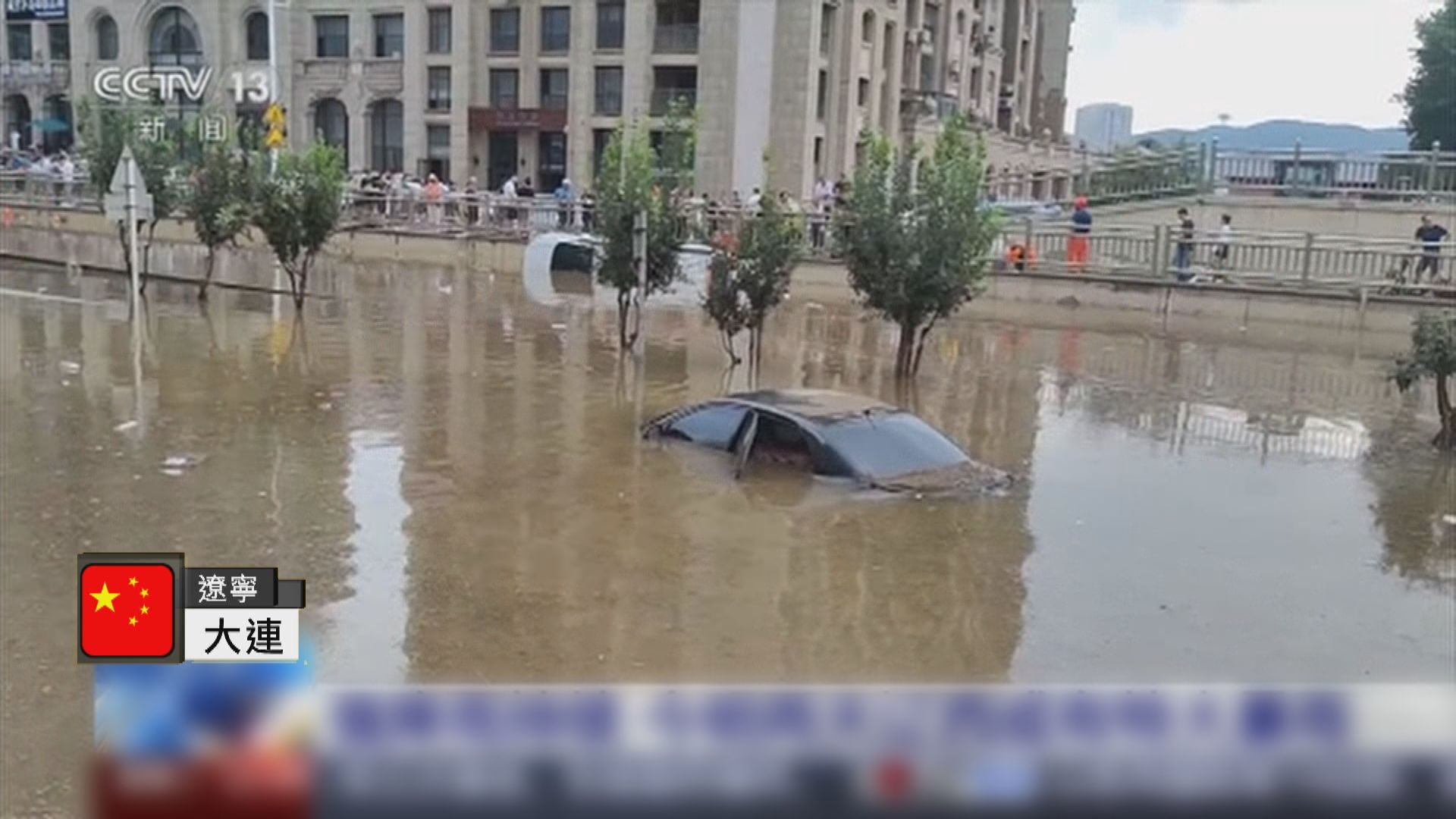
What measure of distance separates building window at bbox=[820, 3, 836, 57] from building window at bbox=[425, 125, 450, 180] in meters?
15.8

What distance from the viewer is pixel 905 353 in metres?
19.0

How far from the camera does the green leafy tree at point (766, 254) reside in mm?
18406

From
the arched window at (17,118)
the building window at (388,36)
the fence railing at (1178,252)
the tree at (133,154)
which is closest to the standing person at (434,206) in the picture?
the fence railing at (1178,252)

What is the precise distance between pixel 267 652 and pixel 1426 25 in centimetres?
7358

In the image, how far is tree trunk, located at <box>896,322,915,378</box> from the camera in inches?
733

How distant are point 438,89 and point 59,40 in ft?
80.5

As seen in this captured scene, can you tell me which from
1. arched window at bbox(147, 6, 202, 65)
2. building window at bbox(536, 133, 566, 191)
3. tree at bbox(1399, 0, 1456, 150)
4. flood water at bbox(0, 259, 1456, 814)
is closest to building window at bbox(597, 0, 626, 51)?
building window at bbox(536, 133, 566, 191)

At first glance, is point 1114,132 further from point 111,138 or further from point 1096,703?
point 1096,703

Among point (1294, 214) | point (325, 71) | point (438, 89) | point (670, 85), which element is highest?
point (325, 71)

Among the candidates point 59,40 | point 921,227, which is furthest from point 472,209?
point 59,40

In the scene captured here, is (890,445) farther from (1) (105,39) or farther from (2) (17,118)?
(2) (17,118)

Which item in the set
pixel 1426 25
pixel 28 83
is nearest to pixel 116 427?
pixel 28 83

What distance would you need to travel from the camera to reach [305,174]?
78.7 feet

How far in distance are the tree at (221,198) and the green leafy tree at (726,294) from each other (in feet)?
36.3
